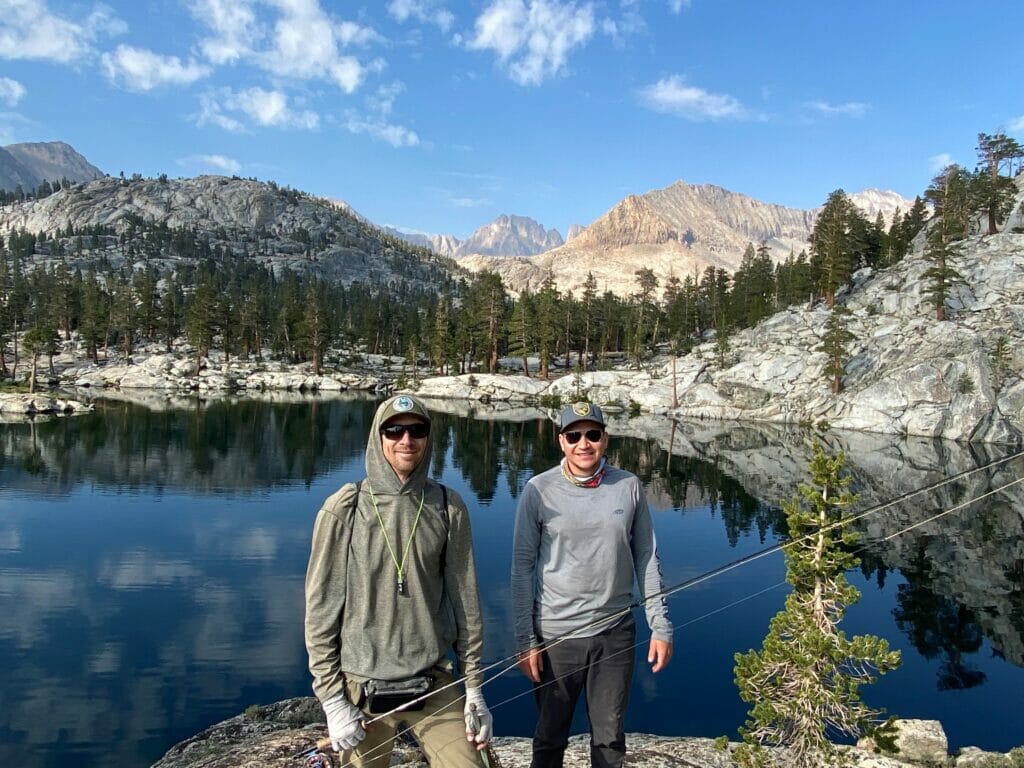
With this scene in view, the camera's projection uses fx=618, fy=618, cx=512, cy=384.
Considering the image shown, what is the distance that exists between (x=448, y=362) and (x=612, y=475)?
302 ft

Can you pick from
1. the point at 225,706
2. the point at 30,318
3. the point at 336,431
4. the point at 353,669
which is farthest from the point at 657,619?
the point at 30,318

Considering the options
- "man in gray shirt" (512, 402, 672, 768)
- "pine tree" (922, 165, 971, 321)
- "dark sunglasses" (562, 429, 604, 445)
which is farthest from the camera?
"pine tree" (922, 165, 971, 321)

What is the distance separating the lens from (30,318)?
10369 cm

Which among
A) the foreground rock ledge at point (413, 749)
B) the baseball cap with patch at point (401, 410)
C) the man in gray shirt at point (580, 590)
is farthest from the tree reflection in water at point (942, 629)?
the baseball cap with patch at point (401, 410)

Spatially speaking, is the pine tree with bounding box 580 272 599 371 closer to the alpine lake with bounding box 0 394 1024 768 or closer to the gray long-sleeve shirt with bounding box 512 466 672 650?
the alpine lake with bounding box 0 394 1024 768

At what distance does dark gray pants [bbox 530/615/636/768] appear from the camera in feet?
15.6

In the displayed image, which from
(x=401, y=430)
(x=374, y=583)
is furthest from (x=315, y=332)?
(x=374, y=583)

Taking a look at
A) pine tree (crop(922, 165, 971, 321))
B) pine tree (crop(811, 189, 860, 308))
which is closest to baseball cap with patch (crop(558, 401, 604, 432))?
pine tree (crop(922, 165, 971, 321))

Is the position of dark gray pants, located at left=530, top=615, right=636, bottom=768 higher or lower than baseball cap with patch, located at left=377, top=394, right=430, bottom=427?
lower

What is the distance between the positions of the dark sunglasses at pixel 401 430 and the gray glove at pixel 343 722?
1.63 metres

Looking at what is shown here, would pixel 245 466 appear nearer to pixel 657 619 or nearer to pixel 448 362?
pixel 657 619

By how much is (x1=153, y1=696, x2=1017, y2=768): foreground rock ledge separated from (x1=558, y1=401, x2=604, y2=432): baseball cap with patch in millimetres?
4520

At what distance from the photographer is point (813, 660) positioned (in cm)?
625

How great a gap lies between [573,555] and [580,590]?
270mm
